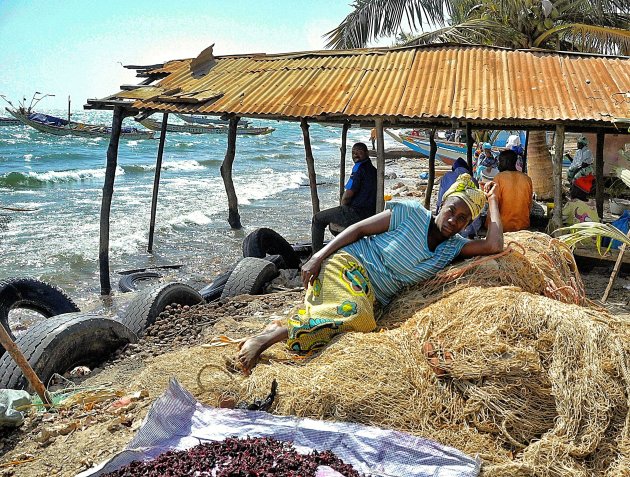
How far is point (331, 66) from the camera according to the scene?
385 inches

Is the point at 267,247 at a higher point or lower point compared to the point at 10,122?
lower

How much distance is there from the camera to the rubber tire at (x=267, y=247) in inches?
360

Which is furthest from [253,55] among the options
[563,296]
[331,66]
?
[563,296]

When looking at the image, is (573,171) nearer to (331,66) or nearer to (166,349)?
(331,66)

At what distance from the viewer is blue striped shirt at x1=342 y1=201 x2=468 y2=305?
4.60 metres

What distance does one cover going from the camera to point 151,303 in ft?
20.8

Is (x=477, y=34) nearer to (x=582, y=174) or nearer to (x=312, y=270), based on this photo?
(x=582, y=174)

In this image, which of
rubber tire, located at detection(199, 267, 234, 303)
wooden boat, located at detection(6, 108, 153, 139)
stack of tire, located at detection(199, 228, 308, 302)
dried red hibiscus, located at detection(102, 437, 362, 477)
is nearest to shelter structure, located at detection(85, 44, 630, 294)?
stack of tire, located at detection(199, 228, 308, 302)

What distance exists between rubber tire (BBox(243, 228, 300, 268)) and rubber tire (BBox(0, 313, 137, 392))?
12.3 ft

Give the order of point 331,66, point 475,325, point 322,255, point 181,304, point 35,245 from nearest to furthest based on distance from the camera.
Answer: point 475,325 → point 322,255 → point 181,304 → point 331,66 → point 35,245

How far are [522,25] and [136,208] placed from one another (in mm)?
11890

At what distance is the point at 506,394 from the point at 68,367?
3.51 m

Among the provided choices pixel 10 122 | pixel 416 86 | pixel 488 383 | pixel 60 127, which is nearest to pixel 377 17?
pixel 416 86

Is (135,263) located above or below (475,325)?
below
